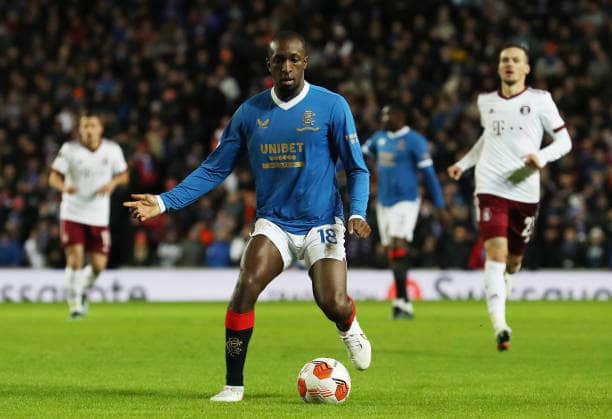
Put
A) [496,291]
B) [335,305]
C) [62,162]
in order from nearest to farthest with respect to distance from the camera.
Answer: [335,305] → [496,291] → [62,162]

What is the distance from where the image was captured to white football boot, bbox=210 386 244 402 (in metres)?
7.66

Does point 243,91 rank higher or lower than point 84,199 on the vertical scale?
higher

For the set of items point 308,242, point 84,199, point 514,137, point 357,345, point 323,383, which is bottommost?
point 323,383

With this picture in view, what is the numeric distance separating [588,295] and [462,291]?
221 cm

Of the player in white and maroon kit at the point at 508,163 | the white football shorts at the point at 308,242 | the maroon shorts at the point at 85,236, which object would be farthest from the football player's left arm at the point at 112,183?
the white football shorts at the point at 308,242

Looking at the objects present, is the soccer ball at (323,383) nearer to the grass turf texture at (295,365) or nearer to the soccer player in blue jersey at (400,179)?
the grass turf texture at (295,365)

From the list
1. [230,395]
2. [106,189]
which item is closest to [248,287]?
[230,395]

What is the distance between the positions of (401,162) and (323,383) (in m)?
8.78

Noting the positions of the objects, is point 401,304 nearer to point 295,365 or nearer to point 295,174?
point 295,365

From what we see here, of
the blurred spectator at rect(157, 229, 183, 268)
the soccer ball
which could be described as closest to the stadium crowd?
the blurred spectator at rect(157, 229, 183, 268)

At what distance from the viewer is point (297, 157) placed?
7.99 meters

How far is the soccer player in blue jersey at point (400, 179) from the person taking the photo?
16.1m

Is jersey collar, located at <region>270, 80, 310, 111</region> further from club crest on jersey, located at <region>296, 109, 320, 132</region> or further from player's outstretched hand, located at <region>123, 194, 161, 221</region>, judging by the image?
player's outstretched hand, located at <region>123, 194, 161, 221</region>

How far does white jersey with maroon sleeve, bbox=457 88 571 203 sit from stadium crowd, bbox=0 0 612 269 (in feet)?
33.8
